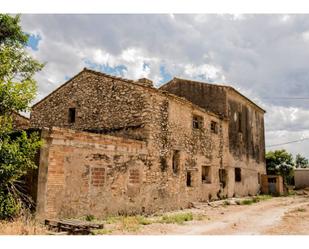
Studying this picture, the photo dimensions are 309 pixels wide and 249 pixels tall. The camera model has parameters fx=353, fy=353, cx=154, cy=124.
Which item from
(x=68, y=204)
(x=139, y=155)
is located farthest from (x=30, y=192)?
(x=139, y=155)

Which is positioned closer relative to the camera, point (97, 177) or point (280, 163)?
point (97, 177)

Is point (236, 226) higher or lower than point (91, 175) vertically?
lower

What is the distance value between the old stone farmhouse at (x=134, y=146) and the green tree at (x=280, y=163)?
1622 centimetres

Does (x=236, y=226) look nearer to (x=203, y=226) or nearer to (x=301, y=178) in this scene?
(x=203, y=226)

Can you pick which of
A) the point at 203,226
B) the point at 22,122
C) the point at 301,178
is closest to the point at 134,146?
the point at 203,226

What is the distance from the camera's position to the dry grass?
872 cm

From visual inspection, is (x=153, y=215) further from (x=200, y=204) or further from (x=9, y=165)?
(x=9, y=165)

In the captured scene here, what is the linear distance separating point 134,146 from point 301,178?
95.1 feet

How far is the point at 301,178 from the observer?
37.8 meters

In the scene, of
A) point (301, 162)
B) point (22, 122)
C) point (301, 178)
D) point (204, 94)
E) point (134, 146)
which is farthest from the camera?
point (301, 162)

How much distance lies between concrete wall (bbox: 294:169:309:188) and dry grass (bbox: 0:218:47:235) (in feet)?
110

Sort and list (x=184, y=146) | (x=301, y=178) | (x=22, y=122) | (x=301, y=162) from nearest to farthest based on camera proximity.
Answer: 1. (x=184, y=146)
2. (x=22, y=122)
3. (x=301, y=178)
4. (x=301, y=162)

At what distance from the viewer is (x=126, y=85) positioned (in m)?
16.4

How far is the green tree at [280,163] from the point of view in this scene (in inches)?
1571
